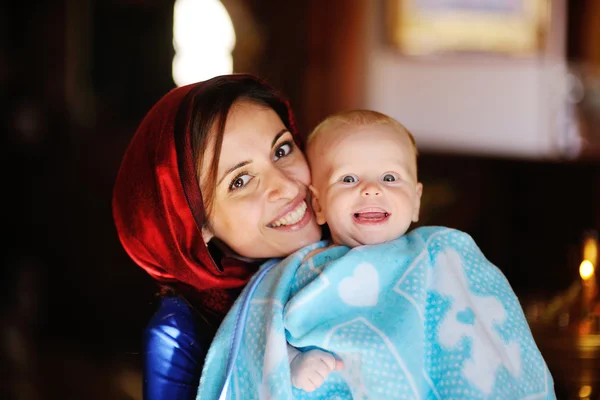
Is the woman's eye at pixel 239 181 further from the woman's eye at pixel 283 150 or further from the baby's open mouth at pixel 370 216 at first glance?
the baby's open mouth at pixel 370 216

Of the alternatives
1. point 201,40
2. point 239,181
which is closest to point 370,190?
point 239,181

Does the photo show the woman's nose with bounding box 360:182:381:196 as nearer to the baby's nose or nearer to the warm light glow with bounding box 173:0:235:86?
the baby's nose

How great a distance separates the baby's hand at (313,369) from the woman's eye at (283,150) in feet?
1.20

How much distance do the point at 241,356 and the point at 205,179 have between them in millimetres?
289

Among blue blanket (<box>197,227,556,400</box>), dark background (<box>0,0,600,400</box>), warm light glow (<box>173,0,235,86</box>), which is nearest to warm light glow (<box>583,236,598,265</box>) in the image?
blue blanket (<box>197,227,556,400</box>)

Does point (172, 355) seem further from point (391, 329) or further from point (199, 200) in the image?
point (391, 329)

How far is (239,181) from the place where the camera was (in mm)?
1186

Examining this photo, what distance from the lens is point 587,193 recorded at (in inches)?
112

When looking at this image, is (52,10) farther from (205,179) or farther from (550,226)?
(205,179)

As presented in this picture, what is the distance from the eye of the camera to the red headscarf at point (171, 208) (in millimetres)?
1146

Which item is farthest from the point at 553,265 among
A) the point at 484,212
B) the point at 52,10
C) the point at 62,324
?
the point at 52,10

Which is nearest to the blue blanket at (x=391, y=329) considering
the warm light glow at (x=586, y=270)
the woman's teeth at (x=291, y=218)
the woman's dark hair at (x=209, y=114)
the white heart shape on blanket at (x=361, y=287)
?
the white heart shape on blanket at (x=361, y=287)

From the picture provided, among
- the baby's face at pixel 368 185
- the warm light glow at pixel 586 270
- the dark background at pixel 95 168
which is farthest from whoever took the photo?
the dark background at pixel 95 168

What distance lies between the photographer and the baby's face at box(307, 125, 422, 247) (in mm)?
1062
